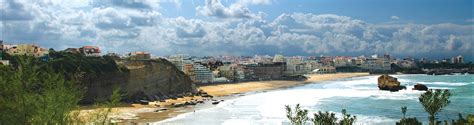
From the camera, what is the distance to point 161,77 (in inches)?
3460

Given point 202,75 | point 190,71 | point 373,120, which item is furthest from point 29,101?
point 190,71

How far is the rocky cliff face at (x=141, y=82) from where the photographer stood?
70.6m

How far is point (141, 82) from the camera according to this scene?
8050 centimetres

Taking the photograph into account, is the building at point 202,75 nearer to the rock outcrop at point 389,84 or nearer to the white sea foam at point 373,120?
the rock outcrop at point 389,84

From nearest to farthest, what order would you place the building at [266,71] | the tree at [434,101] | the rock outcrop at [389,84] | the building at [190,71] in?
the tree at [434,101] < the rock outcrop at [389,84] < the building at [190,71] < the building at [266,71]

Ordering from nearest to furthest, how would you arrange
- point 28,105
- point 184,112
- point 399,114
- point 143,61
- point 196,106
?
point 28,105 < point 399,114 < point 184,112 < point 196,106 < point 143,61

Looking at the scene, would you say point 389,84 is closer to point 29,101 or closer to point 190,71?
point 190,71

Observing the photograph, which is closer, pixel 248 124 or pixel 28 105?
pixel 28 105

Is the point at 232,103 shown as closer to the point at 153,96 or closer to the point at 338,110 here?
the point at 153,96

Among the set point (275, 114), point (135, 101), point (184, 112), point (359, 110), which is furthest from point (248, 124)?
point (135, 101)

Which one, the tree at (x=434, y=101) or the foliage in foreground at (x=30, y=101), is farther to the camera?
the tree at (x=434, y=101)

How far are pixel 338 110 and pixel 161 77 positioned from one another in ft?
106

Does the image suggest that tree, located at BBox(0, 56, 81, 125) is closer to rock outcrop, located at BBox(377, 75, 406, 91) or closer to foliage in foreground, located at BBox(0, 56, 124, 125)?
foliage in foreground, located at BBox(0, 56, 124, 125)

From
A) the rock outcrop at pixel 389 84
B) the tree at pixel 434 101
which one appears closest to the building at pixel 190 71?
the rock outcrop at pixel 389 84
